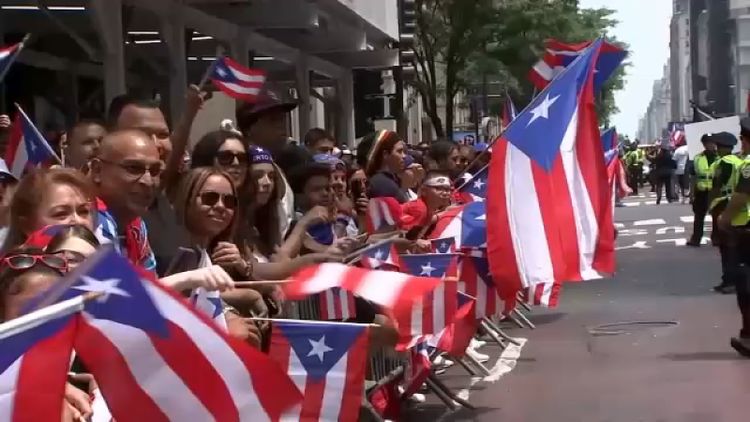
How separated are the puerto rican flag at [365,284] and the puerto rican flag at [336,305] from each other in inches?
54.2

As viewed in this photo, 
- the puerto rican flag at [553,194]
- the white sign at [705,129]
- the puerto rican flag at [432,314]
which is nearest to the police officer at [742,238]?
the puerto rican flag at [553,194]

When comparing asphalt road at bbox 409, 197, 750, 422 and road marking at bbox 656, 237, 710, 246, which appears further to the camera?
road marking at bbox 656, 237, 710, 246

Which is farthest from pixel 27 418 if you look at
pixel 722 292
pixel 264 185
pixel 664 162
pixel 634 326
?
pixel 664 162

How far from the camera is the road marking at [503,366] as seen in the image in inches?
417

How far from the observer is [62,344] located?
343 cm

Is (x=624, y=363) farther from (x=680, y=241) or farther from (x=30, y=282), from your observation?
(x=680, y=241)

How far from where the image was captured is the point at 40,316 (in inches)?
131

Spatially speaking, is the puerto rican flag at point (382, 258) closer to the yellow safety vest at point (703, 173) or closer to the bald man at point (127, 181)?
the bald man at point (127, 181)

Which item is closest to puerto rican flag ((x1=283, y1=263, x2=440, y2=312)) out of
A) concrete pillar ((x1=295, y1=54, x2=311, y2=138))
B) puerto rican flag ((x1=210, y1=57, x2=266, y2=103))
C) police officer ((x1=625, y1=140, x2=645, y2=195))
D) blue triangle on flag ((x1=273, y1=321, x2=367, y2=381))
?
blue triangle on flag ((x1=273, y1=321, x2=367, y2=381))

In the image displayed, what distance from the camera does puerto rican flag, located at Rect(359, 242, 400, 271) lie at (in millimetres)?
7621

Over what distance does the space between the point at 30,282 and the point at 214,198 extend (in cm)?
207

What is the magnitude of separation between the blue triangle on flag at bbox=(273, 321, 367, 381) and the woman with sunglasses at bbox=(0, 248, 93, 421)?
5.16 feet

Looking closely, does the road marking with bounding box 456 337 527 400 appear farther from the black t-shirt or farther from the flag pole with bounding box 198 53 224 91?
the flag pole with bounding box 198 53 224 91

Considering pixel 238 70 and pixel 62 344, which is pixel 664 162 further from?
pixel 62 344
